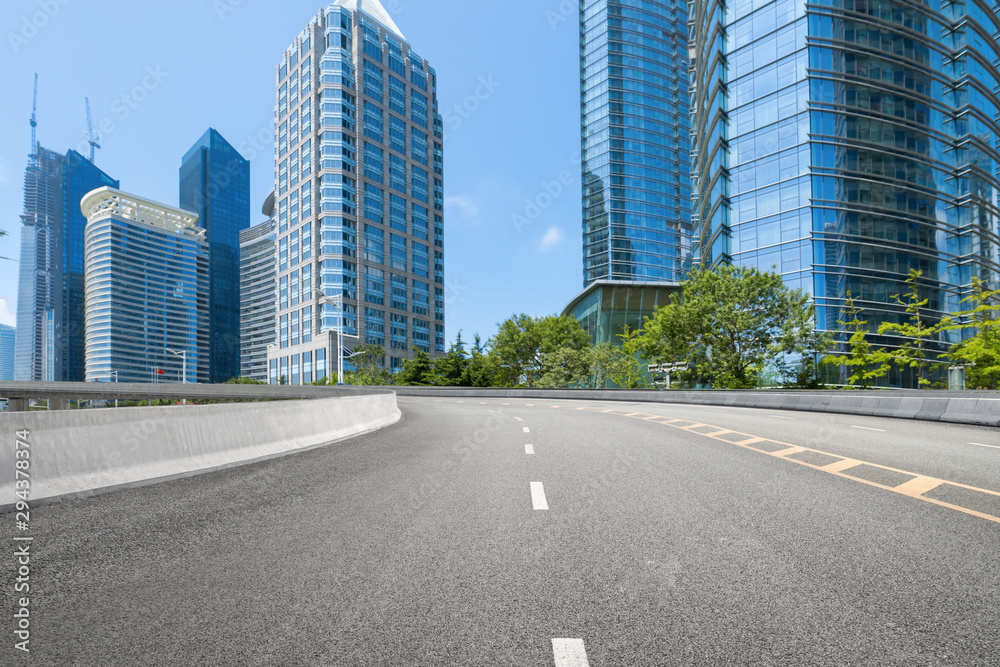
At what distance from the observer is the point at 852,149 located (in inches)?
2435

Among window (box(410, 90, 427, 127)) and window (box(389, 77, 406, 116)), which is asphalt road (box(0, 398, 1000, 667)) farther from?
window (box(410, 90, 427, 127))

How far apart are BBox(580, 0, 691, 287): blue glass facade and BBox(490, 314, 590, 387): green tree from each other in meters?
78.3

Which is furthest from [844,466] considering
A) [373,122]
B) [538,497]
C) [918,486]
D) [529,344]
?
[373,122]

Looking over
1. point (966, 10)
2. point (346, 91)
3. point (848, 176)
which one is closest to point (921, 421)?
point (848, 176)

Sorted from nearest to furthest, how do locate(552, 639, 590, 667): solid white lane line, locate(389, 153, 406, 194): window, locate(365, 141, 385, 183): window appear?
locate(552, 639, 590, 667): solid white lane line
locate(365, 141, 385, 183): window
locate(389, 153, 406, 194): window

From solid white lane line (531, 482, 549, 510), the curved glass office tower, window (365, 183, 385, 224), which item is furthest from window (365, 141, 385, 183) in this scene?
solid white lane line (531, 482, 549, 510)

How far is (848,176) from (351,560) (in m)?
66.9

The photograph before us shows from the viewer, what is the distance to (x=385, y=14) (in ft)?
494

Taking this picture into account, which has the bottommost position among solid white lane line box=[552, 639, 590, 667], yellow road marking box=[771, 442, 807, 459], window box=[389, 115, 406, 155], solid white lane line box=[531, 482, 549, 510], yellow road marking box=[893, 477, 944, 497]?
yellow road marking box=[771, 442, 807, 459]

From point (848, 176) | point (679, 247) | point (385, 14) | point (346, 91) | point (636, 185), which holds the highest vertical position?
point (385, 14)

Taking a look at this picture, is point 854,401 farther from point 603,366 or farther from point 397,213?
point 397,213

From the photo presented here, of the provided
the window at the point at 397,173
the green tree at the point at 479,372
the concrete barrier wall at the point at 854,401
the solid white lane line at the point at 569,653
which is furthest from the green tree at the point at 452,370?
the solid white lane line at the point at 569,653

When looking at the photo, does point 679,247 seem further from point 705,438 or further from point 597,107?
point 705,438

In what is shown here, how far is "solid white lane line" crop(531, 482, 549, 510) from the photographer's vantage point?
276 inches
